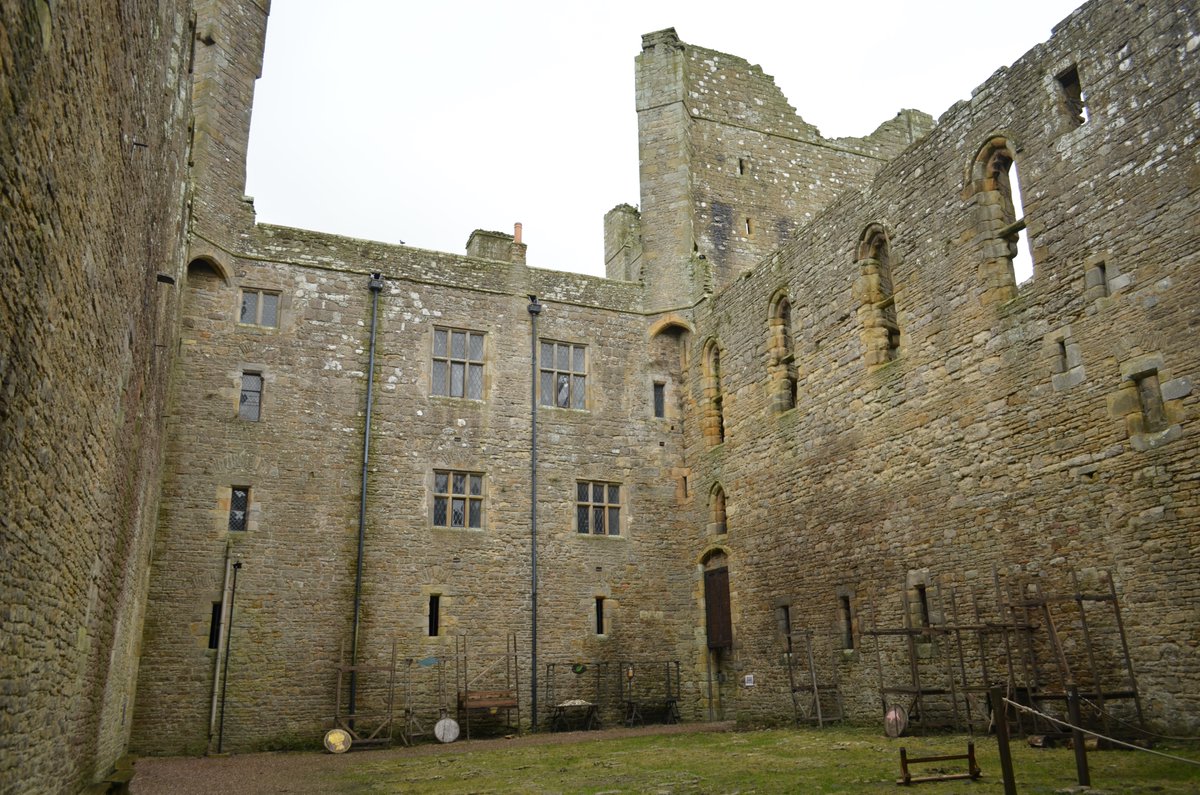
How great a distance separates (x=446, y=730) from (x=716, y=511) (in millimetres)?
6871

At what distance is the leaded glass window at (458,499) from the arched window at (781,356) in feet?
A: 20.4

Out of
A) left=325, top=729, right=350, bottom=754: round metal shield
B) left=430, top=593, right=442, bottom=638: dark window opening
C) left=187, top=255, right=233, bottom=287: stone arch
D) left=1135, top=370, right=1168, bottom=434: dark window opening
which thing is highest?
left=187, top=255, right=233, bottom=287: stone arch

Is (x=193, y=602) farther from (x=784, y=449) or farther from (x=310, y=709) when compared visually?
(x=784, y=449)

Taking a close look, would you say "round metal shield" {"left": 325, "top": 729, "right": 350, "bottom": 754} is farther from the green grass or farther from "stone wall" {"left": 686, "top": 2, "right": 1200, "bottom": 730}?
"stone wall" {"left": 686, "top": 2, "right": 1200, "bottom": 730}

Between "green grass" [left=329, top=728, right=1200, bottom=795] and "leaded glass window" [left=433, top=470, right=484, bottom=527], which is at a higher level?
"leaded glass window" [left=433, top=470, right=484, bottom=527]

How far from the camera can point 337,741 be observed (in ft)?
53.6

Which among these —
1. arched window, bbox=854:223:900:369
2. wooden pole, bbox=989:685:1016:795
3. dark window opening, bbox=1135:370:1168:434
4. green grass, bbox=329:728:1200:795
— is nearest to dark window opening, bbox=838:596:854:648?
green grass, bbox=329:728:1200:795

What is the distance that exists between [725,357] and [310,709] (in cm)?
1059

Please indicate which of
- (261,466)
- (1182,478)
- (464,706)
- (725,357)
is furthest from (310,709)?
(1182,478)

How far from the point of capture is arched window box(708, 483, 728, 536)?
778 inches

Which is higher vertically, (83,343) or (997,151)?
(997,151)

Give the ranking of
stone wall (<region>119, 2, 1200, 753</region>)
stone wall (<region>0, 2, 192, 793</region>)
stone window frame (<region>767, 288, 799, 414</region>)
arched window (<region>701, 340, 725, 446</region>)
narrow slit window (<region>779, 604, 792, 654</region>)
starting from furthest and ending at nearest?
arched window (<region>701, 340, 725, 446</region>) < stone window frame (<region>767, 288, 799, 414</region>) < narrow slit window (<region>779, 604, 792, 654</region>) < stone wall (<region>119, 2, 1200, 753</region>) < stone wall (<region>0, 2, 192, 793</region>)

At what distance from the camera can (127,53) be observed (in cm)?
707

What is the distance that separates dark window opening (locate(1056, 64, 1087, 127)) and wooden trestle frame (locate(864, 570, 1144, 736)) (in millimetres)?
5926
